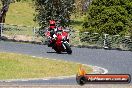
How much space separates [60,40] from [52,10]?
1210 centimetres

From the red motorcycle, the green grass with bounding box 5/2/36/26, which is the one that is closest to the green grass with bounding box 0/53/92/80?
the red motorcycle

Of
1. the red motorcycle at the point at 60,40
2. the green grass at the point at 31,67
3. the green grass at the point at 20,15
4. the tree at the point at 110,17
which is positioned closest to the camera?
the green grass at the point at 31,67

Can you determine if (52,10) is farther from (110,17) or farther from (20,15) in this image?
(20,15)

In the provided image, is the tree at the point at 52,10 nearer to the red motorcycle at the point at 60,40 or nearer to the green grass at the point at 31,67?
the red motorcycle at the point at 60,40

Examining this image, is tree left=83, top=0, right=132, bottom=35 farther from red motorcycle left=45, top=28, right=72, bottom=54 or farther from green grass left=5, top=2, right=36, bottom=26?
green grass left=5, top=2, right=36, bottom=26

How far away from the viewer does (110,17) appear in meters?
33.1

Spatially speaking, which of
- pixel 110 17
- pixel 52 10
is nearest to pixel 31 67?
pixel 110 17

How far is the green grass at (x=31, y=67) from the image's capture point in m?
16.7

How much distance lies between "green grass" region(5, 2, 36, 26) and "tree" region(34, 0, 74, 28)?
2053 cm

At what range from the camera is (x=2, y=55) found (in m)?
21.9

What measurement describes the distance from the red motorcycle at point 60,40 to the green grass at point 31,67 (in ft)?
9.13

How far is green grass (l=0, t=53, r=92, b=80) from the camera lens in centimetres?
1674

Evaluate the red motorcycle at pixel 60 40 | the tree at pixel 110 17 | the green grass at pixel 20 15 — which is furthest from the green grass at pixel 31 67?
the green grass at pixel 20 15

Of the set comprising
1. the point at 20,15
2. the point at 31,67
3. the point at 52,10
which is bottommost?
the point at 20,15
